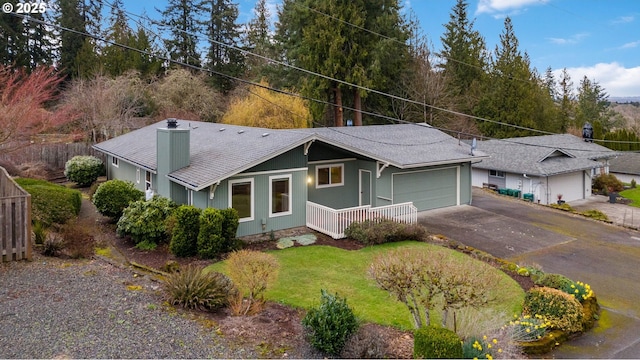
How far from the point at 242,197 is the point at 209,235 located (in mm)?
2132

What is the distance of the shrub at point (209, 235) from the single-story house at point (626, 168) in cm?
3789

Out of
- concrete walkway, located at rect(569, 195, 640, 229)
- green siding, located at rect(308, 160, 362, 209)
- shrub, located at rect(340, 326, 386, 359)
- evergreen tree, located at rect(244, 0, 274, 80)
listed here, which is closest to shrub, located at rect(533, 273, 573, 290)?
shrub, located at rect(340, 326, 386, 359)

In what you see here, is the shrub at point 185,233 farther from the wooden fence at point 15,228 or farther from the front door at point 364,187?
the front door at point 364,187

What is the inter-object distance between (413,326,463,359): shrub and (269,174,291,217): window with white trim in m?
8.72

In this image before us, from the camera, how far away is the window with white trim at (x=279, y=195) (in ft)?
46.7

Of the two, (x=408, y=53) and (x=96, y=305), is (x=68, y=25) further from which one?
(x=96, y=305)

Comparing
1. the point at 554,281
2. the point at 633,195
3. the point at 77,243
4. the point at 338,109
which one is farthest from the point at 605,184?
the point at 77,243

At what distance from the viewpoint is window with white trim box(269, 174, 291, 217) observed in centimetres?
1423

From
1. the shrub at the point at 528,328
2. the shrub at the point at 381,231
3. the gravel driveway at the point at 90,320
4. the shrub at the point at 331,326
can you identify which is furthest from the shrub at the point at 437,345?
the shrub at the point at 381,231

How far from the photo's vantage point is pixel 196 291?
755 centimetres

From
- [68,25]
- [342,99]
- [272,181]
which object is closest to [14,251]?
[272,181]

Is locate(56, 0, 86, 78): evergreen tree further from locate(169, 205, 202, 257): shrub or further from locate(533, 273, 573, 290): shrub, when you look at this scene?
locate(533, 273, 573, 290): shrub

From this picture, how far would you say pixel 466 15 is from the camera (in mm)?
44688

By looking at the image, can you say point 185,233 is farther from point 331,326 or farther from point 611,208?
point 611,208
